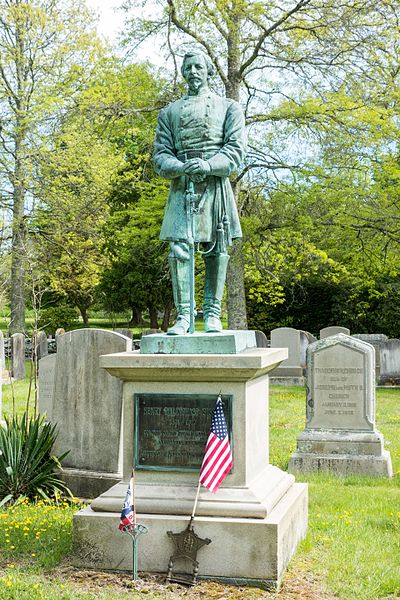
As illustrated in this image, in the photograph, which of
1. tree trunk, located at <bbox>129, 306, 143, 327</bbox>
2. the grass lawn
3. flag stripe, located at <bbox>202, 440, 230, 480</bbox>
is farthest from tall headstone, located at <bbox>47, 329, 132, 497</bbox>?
tree trunk, located at <bbox>129, 306, 143, 327</bbox>

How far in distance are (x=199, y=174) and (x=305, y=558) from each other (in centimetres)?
305

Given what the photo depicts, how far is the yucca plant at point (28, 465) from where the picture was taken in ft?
26.1

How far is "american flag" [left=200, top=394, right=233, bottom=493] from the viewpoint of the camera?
541cm

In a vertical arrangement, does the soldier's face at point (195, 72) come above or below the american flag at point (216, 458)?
above

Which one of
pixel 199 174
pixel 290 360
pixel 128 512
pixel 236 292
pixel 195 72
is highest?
pixel 195 72

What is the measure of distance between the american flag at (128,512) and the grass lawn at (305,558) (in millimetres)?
417

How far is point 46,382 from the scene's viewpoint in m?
12.5

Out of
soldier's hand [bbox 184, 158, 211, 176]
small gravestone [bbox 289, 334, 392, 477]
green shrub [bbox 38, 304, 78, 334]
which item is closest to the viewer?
soldier's hand [bbox 184, 158, 211, 176]

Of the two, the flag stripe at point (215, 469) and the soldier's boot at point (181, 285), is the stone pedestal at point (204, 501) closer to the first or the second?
the flag stripe at point (215, 469)

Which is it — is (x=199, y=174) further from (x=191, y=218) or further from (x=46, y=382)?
(x=46, y=382)

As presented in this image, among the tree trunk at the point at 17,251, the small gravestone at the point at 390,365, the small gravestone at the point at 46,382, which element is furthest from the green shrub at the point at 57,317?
the small gravestone at the point at 46,382

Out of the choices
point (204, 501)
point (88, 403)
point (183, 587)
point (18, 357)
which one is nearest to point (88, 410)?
point (88, 403)

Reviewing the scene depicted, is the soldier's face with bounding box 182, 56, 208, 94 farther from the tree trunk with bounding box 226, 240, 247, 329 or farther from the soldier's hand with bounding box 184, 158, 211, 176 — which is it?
the tree trunk with bounding box 226, 240, 247, 329

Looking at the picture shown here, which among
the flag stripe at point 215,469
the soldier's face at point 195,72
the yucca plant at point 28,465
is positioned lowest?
the yucca plant at point 28,465
